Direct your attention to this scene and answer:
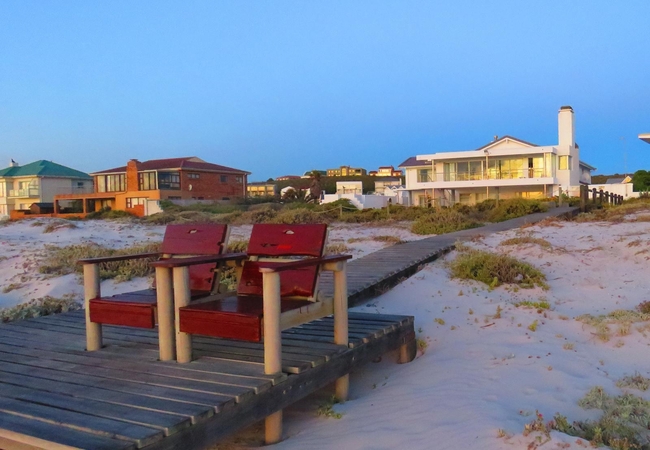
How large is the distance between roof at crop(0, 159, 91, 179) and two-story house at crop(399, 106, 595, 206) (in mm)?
34728

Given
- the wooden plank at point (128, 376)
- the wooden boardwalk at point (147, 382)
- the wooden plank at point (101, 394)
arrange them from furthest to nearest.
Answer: the wooden plank at point (128, 376)
the wooden plank at point (101, 394)
the wooden boardwalk at point (147, 382)

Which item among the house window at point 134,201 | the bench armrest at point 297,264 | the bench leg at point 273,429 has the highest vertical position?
the house window at point 134,201

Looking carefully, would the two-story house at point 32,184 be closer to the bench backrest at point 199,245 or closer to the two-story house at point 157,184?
the two-story house at point 157,184

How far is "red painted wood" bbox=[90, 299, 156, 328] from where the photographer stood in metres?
4.36

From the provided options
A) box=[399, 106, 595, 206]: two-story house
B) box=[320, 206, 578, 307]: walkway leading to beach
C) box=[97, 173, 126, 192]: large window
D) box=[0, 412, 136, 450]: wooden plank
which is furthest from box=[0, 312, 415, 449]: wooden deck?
box=[97, 173, 126, 192]: large window

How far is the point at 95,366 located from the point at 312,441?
1.66 metres

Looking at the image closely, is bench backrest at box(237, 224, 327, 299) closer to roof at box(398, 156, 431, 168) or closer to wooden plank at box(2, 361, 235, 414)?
wooden plank at box(2, 361, 235, 414)

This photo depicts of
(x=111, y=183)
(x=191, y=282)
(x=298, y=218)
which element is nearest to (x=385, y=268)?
(x=191, y=282)

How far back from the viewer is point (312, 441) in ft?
12.5

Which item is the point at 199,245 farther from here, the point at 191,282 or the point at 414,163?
the point at 414,163

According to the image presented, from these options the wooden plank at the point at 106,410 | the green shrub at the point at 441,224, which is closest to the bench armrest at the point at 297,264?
the wooden plank at the point at 106,410

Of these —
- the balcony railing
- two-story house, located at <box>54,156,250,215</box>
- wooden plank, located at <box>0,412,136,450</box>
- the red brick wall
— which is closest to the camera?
wooden plank, located at <box>0,412,136,450</box>

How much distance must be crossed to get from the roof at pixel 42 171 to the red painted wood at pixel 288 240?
55.6 m

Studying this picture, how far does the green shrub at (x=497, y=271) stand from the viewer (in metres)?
8.06
